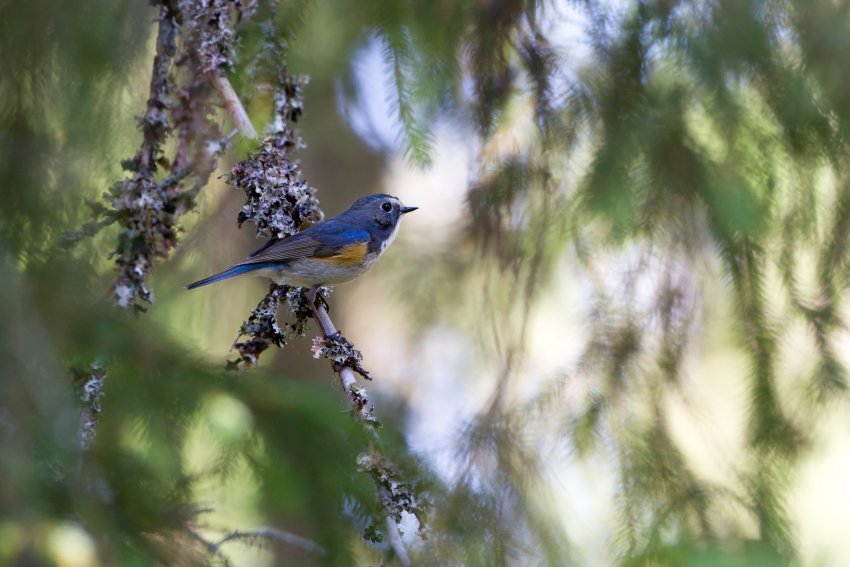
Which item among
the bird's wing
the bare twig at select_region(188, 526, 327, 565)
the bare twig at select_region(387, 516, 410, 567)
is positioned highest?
the bird's wing

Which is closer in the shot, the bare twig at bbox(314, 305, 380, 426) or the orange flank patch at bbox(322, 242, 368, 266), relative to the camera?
the bare twig at bbox(314, 305, 380, 426)

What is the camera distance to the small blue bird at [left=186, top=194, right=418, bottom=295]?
129 inches

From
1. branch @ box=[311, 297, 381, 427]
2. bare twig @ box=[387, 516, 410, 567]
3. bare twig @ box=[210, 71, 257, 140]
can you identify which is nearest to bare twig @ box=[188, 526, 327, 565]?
bare twig @ box=[387, 516, 410, 567]

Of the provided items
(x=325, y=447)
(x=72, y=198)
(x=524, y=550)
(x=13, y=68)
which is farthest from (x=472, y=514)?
(x=13, y=68)

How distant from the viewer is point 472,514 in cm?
231

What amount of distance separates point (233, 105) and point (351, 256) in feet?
3.70

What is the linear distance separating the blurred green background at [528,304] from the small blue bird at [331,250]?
454 mm

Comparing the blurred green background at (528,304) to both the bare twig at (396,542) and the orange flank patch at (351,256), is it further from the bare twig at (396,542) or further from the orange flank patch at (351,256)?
the orange flank patch at (351,256)

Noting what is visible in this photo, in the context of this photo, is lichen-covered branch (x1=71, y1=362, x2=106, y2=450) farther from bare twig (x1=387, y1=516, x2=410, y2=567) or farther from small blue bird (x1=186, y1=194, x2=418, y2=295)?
small blue bird (x1=186, y1=194, x2=418, y2=295)

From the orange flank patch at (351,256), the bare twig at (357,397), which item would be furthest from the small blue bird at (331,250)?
the bare twig at (357,397)

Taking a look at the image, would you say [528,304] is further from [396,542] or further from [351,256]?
[396,542]

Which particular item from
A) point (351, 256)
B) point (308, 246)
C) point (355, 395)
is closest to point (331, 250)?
point (351, 256)

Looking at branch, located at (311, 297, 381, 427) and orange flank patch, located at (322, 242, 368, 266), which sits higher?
orange flank patch, located at (322, 242, 368, 266)

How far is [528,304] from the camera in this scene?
306 cm
